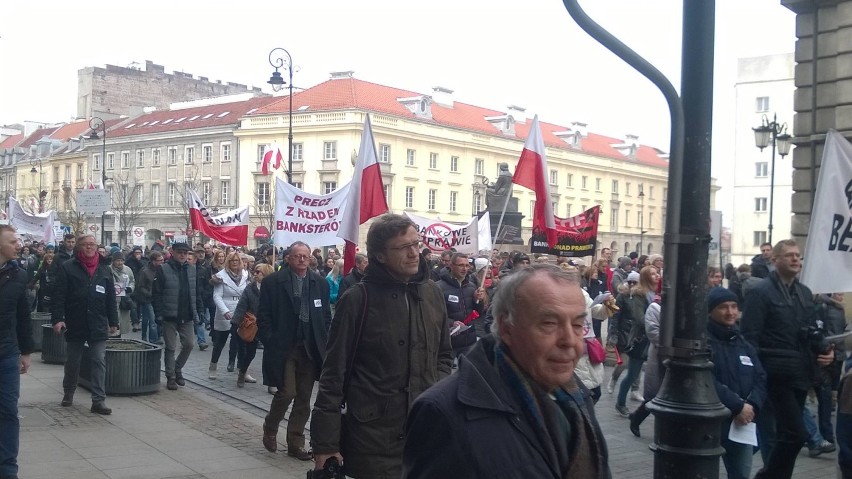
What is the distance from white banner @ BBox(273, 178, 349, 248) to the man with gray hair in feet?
32.0

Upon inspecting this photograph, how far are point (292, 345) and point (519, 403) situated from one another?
5.90m

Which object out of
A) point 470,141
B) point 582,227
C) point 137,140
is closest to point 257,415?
point 582,227

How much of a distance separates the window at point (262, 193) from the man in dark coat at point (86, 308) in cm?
5522

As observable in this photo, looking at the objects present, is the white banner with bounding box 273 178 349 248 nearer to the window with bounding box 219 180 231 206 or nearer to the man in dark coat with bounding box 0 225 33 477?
the man in dark coat with bounding box 0 225 33 477

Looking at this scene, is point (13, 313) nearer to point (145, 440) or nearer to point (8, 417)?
point (8, 417)

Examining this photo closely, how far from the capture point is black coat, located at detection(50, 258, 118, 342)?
30.9 ft

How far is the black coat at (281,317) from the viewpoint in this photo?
7.98m

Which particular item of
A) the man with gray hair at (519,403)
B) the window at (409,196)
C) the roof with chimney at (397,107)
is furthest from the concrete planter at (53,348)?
the window at (409,196)

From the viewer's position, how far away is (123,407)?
32.5 feet

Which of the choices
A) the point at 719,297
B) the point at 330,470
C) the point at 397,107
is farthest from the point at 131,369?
the point at 397,107

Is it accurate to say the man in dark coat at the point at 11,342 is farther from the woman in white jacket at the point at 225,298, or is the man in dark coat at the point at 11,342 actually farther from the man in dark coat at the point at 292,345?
the woman in white jacket at the point at 225,298

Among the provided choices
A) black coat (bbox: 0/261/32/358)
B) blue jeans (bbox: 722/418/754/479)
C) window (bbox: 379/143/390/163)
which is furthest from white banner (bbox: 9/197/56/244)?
window (bbox: 379/143/390/163)

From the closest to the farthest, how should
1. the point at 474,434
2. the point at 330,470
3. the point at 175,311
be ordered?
the point at 474,434, the point at 330,470, the point at 175,311

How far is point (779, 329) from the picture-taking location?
647cm
